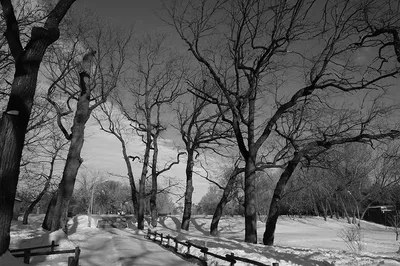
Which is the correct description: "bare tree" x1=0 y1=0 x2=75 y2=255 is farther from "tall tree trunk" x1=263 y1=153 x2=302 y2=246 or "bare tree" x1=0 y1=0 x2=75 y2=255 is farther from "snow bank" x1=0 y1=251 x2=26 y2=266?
"tall tree trunk" x1=263 y1=153 x2=302 y2=246

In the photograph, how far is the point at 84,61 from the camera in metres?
16.2

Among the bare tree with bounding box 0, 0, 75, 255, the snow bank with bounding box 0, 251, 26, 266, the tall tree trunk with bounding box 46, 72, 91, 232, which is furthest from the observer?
the tall tree trunk with bounding box 46, 72, 91, 232

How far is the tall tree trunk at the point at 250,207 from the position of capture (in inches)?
525

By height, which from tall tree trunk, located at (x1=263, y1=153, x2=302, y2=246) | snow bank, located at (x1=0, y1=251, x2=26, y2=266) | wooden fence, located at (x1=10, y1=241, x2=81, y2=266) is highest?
tall tree trunk, located at (x1=263, y1=153, x2=302, y2=246)

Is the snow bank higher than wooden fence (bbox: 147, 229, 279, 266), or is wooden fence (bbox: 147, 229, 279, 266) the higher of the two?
the snow bank

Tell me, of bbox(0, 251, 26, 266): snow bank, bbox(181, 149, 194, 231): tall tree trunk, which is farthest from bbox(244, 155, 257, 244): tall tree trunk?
bbox(181, 149, 194, 231): tall tree trunk

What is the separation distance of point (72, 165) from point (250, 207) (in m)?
8.58

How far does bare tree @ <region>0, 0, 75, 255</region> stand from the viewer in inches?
243

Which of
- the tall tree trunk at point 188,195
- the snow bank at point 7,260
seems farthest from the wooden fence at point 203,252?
the snow bank at point 7,260

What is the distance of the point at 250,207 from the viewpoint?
13484 mm

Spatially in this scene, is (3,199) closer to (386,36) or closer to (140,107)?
(386,36)

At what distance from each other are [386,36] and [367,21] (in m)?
0.84

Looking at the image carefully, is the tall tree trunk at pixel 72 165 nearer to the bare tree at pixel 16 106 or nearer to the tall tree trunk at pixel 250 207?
the tall tree trunk at pixel 250 207

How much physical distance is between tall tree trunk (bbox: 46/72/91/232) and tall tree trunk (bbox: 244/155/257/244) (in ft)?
26.8
